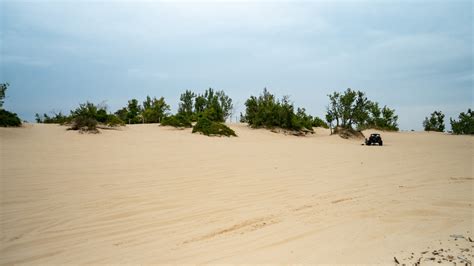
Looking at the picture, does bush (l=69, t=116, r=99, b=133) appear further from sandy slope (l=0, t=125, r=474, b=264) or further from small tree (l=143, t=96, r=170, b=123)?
small tree (l=143, t=96, r=170, b=123)

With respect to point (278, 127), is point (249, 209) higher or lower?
lower

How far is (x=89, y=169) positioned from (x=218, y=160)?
10.5 ft

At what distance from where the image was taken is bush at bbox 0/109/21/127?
14.2 metres

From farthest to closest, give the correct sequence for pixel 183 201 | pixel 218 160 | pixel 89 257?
pixel 218 160, pixel 183 201, pixel 89 257

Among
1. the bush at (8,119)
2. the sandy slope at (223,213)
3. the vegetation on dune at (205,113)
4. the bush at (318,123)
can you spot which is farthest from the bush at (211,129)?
the bush at (318,123)

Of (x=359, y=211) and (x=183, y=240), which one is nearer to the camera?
(x=183, y=240)

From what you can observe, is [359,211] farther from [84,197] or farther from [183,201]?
[84,197]

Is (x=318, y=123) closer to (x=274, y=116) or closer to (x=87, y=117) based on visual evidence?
(x=274, y=116)

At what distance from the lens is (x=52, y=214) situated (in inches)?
145

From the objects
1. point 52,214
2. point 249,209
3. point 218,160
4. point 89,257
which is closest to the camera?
point 89,257

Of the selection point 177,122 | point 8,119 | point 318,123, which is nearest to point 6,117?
point 8,119

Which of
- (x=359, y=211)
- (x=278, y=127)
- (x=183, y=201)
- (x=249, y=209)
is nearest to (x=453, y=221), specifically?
(x=359, y=211)

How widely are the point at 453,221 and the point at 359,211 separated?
96 centimetres

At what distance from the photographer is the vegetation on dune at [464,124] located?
27.3 m
